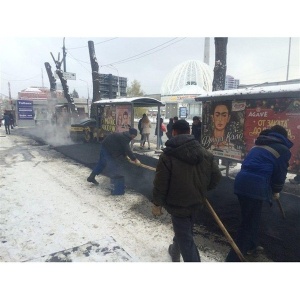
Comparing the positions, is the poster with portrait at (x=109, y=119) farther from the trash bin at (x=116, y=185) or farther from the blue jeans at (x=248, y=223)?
the blue jeans at (x=248, y=223)

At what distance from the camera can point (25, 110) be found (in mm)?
24156

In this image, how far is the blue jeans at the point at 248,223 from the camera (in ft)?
9.39

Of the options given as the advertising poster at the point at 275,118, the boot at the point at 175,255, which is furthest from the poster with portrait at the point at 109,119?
the boot at the point at 175,255

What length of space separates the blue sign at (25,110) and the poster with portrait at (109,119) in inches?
571

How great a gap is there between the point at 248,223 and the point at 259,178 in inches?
23.1

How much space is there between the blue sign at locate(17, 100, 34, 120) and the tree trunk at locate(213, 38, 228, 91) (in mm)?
21000

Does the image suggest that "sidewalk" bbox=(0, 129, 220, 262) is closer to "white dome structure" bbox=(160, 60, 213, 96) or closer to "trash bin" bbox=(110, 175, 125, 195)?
"trash bin" bbox=(110, 175, 125, 195)

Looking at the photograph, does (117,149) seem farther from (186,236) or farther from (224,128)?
(186,236)

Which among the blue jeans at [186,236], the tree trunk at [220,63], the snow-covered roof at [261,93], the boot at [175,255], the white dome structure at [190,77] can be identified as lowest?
the boot at [175,255]

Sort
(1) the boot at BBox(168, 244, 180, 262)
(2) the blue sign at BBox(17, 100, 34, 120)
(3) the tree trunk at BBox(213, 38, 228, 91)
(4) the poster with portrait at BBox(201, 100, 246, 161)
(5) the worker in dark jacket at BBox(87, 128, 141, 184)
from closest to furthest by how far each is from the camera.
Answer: (1) the boot at BBox(168, 244, 180, 262) → (5) the worker in dark jacket at BBox(87, 128, 141, 184) → (4) the poster with portrait at BBox(201, 100, 246, 161) → (3) the tree trunk at BBox(213, 38, 228, 91) → (2) the blue sign at BBox(17, 100, 34, 120)

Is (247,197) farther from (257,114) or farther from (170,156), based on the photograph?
(257,114)

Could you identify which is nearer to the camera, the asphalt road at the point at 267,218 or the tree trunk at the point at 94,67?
the asphalt road at the point at 267,218

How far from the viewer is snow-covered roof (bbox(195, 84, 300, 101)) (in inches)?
203

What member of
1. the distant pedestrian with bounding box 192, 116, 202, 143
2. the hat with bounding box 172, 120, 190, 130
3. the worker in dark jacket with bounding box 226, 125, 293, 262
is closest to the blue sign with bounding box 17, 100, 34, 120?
the distant pedestrian with bounding box 192, 116, 202, 143
